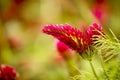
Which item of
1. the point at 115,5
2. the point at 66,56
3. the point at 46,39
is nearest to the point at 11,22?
the point at 46,39

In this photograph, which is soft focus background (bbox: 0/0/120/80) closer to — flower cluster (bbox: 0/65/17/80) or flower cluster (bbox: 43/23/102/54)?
flower cluster (bbox: 0/65/17/80)

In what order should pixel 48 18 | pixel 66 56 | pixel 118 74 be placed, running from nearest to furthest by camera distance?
1. pixel 118 74
2. pixel 66 56
3. pixel 48 18

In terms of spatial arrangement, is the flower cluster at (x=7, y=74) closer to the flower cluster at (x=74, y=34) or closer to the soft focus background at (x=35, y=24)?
the flower cluster at (x=74, y=34)

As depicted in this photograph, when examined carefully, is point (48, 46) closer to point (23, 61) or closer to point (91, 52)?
point (23, 61)

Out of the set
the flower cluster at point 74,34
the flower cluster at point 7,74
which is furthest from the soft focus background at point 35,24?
the flower cluster at point 74,34

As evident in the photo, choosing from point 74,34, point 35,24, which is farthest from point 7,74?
point 35,24

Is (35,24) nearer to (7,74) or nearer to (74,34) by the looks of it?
(7,74)

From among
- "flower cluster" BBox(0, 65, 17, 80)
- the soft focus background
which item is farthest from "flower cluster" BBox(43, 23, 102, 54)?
the soft focus background
